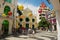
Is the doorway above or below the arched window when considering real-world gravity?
below

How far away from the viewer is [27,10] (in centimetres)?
3859

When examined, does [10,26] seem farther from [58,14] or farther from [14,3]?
[58,14]

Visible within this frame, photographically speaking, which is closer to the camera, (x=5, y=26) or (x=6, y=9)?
(x=6, y=9)

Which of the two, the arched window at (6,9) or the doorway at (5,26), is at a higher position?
the arched window at (6,9)

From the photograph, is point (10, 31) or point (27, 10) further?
point (27, 10)

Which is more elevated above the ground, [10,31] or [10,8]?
[10,8]

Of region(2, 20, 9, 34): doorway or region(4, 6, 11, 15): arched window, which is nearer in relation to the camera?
region(4, 6, 11, 15): arched window

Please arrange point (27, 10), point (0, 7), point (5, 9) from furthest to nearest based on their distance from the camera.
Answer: point (27, 10), point (5, 9), point (0, 7)

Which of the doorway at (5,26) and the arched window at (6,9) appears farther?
the doorway at (5,26)

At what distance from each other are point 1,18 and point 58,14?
1435cm

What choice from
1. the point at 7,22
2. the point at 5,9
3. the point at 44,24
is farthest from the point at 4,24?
the point at 44,24

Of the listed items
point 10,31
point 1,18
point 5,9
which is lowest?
point 10,31

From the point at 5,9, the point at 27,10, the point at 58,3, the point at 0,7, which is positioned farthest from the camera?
the point at 27,10

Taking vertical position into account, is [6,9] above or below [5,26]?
above
